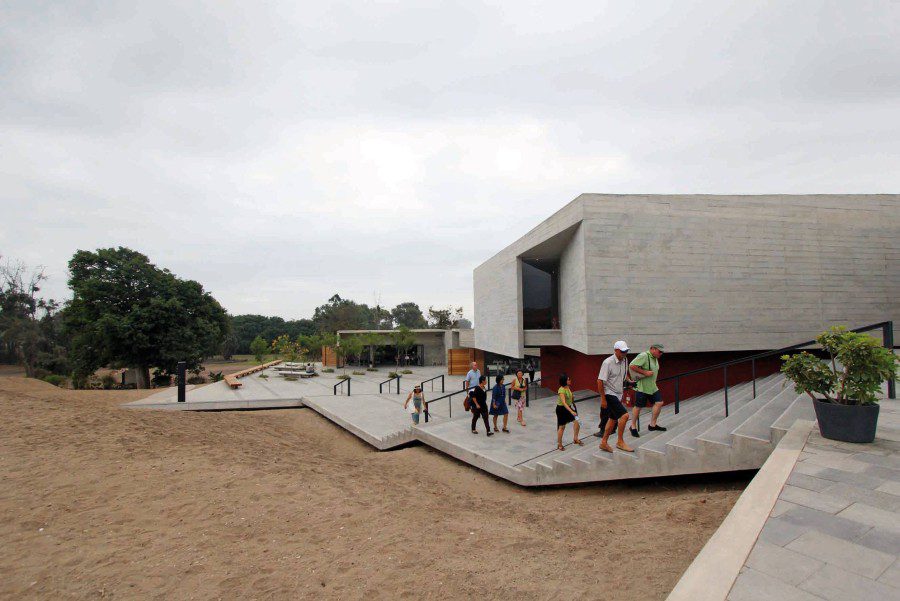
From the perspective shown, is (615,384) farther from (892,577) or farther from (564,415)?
(892,577)

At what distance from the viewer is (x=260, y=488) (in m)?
6.24

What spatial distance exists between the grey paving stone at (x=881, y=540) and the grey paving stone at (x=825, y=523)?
0.11 feet

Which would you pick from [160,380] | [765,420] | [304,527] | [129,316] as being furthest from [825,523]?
[160,380]

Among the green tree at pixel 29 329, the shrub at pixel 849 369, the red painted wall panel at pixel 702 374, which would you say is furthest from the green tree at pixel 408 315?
the shrub at pixel 849 369

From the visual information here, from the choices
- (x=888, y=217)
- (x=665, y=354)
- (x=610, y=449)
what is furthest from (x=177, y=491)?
(x=888, y=217)

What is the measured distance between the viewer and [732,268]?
11734 millimetres

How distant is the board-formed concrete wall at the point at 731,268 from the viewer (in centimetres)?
1170

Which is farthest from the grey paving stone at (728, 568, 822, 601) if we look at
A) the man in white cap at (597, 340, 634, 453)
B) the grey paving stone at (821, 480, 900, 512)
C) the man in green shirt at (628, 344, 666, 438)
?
the man in green shirt at (628, 344, 666, 438)

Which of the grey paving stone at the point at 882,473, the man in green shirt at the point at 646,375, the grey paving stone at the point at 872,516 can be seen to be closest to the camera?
the grey paving stone at the point at 872,516

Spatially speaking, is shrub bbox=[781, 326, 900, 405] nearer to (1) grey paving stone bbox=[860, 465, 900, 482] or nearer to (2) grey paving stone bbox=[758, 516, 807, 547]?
(1) grey paving stone bbox=[860, 465, 900, 482]

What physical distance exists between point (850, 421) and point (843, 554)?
2.64m

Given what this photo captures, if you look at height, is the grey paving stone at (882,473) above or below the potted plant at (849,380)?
below

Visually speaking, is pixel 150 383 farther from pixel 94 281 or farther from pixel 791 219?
pixel 791 219

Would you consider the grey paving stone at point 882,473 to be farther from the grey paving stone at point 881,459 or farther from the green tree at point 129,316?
the green tree at point 129,316
